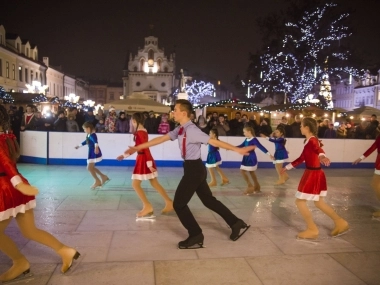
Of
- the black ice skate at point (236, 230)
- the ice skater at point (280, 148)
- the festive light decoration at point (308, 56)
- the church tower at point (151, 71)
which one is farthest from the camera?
the church tower at point (151, 71)

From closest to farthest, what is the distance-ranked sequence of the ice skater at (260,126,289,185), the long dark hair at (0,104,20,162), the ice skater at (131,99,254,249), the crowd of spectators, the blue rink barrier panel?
the long dark hair at (0,104,20,162) < the ice skater at (131,99,254,249) < the ice skater at (260,126,289,185) < the blue rink barrier panel < the crowd of spectators

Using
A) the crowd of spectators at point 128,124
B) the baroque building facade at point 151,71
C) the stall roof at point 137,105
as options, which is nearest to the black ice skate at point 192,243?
the crowd of spectators at point 128,124

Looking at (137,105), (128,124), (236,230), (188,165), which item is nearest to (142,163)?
(188,165)

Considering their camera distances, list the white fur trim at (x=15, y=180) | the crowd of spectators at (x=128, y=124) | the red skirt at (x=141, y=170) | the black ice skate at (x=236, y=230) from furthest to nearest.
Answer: the crowd of spectators at (x=128, y=124) → the red skirt at (x=141, y=170) → the black ice skate at (x=236, y=230) → the white fur trim at (x=15, y=180)

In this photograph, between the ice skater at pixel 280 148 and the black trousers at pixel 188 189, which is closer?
the black trousers at pixel 188 189

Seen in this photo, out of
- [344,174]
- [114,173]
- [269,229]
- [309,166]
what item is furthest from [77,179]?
[344,174]

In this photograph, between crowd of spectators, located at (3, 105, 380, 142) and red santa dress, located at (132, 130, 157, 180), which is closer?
red santa dress, located at (132, 130, 157, 180)

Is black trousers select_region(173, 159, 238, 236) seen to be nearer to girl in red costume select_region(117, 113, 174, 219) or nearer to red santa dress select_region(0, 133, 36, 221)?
girl in red costume select_region(117, 113, 174, 219)

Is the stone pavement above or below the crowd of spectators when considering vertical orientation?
below

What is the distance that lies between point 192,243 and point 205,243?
0.31 meters

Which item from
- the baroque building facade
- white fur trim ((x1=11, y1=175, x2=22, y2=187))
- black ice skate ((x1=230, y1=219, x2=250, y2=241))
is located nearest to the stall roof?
black ice skate ((x1=230, y1=219, x2=250, y2=241))

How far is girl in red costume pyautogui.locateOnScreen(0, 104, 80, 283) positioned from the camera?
3930 millimetres

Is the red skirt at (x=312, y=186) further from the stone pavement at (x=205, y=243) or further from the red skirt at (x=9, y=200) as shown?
the red skirt at (x=9, y=200)

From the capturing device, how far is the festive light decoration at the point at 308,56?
3141 cm
